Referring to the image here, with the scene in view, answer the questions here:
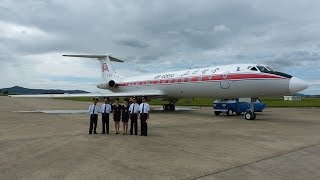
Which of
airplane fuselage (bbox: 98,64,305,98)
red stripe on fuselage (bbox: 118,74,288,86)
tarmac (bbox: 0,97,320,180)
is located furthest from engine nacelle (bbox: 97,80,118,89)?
tarmac (bbox: 0,97,320,180)

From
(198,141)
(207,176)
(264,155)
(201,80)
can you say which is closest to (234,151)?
(264,155)

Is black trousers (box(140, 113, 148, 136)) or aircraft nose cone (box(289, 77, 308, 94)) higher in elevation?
aircraft nose cone (box(289, 77, 308, 94))

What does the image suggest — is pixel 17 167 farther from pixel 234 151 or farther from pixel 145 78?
pixel 145 78

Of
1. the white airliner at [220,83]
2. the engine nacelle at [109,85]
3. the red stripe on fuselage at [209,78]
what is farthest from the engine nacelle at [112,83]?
the red stripe on fuselage at [209,78]

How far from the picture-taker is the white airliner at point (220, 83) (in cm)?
1862

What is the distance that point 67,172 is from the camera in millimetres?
6371

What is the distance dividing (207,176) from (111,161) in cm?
234

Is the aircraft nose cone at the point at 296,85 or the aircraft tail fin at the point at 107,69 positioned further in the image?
the aircraft tail fin at the point at 107,69

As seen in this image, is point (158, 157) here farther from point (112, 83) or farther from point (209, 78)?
point (112, 83)

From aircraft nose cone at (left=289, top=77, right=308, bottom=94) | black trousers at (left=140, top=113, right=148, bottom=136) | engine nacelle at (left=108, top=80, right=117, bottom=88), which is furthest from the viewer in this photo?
engine nacelle at (left=108, top=80, right=117, bottom=88)

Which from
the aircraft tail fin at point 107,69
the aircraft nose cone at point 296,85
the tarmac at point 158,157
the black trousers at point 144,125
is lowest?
the tarmac at point 158,157

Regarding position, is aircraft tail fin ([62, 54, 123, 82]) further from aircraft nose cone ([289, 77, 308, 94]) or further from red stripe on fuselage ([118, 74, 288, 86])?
aircraft nose cone ([289, 77, 308, 94])

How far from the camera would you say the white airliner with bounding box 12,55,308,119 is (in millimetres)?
18617

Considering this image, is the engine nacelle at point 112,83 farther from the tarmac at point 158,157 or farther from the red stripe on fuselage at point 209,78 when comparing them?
the tarmac at point 158,157
